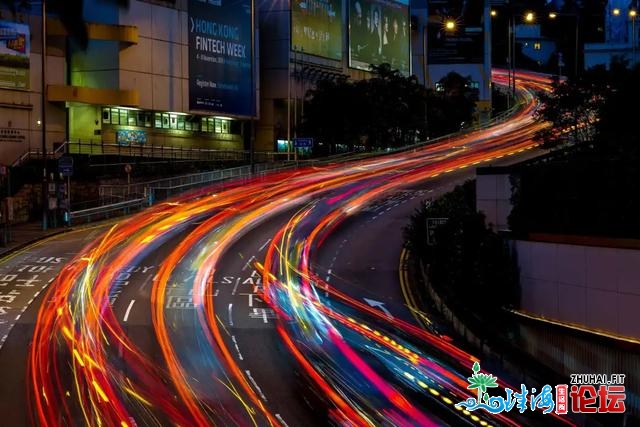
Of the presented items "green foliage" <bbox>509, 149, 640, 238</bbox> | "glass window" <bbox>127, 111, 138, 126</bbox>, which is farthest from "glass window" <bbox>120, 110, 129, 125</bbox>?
"green foliage" <bbox>509, 149, 640, 238</bbox>

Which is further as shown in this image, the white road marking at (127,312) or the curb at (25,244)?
the curb at (25,244)

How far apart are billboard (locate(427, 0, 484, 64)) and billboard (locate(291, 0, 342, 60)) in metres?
31.2

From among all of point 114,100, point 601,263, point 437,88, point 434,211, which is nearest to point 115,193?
point 114,100

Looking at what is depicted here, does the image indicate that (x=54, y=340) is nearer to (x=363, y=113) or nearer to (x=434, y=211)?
(x=434, y=211)

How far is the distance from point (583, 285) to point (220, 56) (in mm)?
59481

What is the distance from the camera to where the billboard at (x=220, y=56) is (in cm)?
7312

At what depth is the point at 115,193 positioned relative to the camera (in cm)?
5259

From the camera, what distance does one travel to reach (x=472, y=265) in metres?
25.2

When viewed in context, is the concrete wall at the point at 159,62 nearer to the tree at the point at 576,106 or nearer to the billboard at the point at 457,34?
the tree at the point at 576,106

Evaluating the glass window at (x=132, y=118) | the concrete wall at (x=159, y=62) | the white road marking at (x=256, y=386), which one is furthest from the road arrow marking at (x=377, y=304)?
the glass window at (x=132, y=118)

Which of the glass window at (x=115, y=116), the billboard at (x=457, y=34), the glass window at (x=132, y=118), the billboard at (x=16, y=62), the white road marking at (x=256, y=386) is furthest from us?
the billboard at (x=457, y=34)

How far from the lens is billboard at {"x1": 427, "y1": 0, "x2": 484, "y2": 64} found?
124 m

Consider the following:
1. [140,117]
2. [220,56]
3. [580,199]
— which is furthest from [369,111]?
[580,199]

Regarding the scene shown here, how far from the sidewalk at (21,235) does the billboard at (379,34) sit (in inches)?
2321
